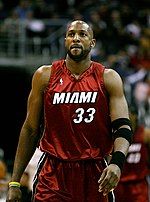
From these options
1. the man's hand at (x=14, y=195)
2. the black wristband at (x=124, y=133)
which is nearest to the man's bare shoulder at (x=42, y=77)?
the black wristband at (x=124, y=133)

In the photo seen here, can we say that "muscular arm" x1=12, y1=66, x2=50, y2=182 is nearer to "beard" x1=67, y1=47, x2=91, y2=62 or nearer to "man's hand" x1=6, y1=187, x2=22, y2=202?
"man's hand" x1=6, y1=187, x2=22, y2=202

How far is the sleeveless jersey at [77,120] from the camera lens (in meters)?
5.87

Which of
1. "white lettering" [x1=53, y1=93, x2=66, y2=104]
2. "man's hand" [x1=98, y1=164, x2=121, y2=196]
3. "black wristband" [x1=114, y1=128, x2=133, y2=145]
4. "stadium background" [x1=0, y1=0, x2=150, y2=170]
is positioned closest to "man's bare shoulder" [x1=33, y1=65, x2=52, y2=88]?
"white lettering" [x1=53, y1=93, x2=66, y2=104]

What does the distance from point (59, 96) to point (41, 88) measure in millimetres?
178

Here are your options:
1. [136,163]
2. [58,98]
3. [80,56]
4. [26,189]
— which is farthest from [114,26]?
[58,98]

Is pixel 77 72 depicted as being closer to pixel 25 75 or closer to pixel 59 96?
pixel 59 96

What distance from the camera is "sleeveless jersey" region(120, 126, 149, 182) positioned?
785 cm

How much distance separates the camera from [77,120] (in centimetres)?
587

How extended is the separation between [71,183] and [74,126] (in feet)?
1.47

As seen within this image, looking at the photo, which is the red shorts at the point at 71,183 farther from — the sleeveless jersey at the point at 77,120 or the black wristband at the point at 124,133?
the black wristband at the point at 124,133

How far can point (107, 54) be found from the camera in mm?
17469

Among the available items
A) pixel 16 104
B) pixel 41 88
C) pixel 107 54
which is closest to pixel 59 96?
pixel 41 88

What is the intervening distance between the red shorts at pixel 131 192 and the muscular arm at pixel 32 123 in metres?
1.95

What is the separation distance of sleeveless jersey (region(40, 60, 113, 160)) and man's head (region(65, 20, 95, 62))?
0.69ft
